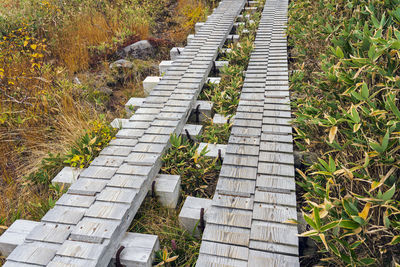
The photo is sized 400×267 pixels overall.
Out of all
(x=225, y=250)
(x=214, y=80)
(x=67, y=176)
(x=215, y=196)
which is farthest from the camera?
(x=214, y=80)

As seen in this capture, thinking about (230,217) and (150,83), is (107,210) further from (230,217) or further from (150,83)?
(150,83)

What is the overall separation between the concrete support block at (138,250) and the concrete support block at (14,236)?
2.90 feet

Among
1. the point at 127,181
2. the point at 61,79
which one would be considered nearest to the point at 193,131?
the point at 127,181

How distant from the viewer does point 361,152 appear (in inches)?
85.0

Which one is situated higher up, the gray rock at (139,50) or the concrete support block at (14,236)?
the gray rock at (139,50)

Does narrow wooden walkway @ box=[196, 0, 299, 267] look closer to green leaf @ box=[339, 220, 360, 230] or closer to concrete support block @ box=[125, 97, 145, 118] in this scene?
green leaf @ box=[339, 220, 360, 230]

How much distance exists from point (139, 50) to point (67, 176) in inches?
149

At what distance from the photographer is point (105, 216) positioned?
242 cm

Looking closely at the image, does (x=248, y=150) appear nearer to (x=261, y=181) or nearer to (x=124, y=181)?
(x=261, y=181)

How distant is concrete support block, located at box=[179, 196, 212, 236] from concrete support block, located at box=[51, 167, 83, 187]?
131 centimetres

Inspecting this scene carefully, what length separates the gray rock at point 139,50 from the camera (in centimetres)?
610

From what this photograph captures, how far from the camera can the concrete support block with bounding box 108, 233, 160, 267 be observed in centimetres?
223

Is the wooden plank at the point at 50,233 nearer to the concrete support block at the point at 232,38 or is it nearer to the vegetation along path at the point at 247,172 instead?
the vegetation along path at the point at 247,172

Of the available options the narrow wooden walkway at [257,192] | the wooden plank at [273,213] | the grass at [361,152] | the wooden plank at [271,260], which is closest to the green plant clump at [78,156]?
the narrow wooden walkway at [257,192]
